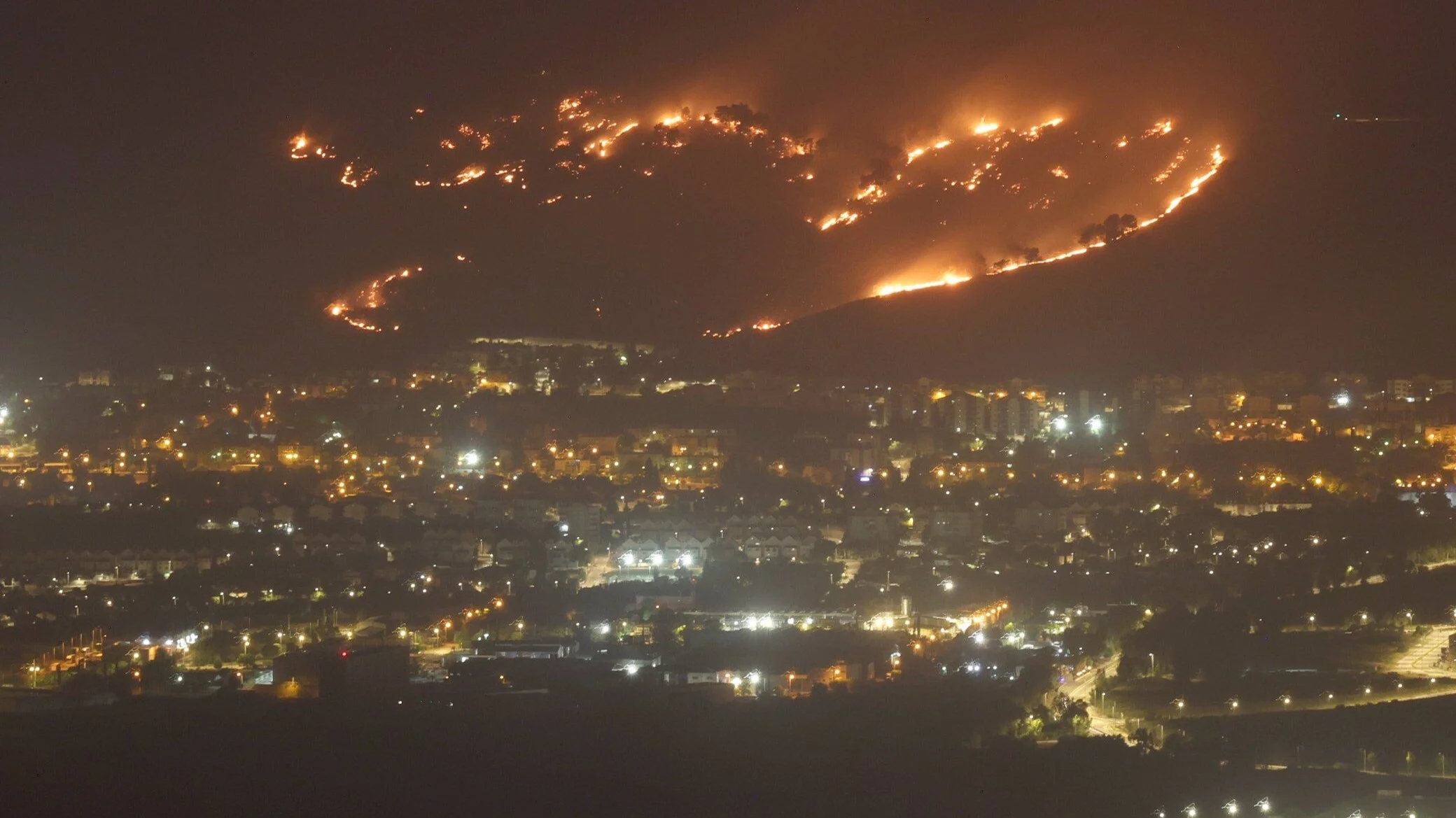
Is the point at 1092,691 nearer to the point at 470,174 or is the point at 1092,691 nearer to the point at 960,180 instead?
the point at 960,180

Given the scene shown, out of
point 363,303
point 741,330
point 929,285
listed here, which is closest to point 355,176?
point 363,303

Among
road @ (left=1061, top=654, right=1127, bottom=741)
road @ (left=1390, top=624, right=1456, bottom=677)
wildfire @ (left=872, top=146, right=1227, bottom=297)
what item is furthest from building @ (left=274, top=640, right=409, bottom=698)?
wildfire @ (left=872, top=146, right=1227, bottom=297)

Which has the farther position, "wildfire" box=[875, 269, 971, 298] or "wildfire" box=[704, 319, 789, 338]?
"wildfire" box=[875, 269, 971, 298]

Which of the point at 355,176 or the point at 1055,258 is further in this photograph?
the point at 355,176

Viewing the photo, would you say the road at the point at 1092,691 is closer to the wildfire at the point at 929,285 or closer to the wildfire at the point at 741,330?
the wildfire at the point at 741,330

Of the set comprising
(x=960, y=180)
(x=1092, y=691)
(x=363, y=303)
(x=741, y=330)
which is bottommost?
(x=1092, y=691)

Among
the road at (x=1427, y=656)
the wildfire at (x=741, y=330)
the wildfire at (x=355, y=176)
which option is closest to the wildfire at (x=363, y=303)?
the wildfire at (x=355, y=176)

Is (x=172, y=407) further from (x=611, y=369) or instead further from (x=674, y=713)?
(x=674, y=713)

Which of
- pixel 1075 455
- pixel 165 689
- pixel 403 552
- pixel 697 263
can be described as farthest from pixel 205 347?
pixel 165 689

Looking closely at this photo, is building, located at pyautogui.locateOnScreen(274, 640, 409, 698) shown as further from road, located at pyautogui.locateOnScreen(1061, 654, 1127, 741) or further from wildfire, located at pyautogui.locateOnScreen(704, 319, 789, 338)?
wildfire, located at pyautogui.locateOnScreen(704, 319, 789, 338)

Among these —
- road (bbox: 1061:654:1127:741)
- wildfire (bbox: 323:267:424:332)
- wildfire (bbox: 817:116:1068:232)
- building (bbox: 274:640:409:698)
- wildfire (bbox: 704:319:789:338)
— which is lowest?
road (bbox: 1061:654:1127:741)

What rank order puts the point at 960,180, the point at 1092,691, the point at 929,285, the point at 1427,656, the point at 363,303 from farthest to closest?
the point at 960,180
the point at 929,285
the point at 363,303
the point at 1427,656
the point at 1092,691
